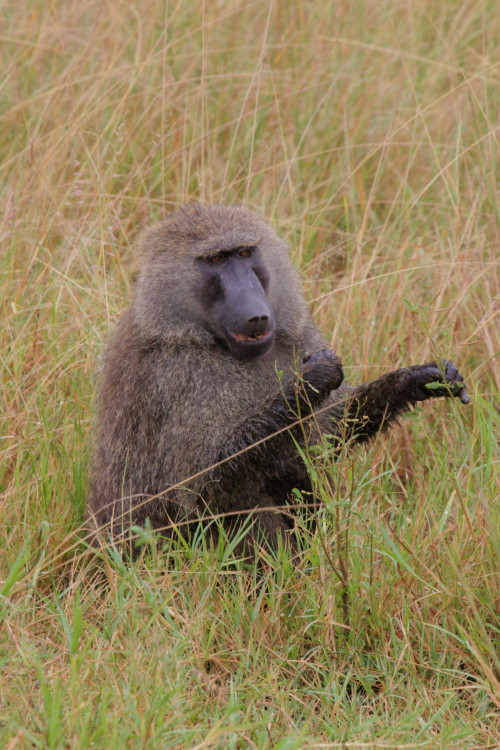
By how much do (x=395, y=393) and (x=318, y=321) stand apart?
1023mm

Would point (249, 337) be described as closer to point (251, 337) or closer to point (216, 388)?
point (251, 337)

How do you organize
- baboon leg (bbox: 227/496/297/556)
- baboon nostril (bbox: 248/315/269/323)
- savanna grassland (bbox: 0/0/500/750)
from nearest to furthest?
savanna grassland (bbox: 0/0/500/750) → baboon nostril (bbox: 248/315/269/323) → baboon leg (bbox: 227/496/297/556)

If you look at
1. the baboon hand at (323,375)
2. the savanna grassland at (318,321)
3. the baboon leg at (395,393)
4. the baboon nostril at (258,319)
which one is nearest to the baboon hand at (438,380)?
the baboon leg at (395,393)

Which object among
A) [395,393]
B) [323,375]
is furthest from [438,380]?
[323,375]

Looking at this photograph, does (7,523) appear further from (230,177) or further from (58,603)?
→ (230,177)

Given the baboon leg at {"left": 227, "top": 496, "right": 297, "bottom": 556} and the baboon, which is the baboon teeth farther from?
the baboon leg at {"left": 227, "top": 496, "right": 297, "bottom": 556}

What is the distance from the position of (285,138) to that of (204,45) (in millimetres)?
746

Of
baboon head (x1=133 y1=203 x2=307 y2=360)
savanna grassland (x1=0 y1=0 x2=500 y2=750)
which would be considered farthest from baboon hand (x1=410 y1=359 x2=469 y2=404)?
baboon head (x1=133 y1=203 x2=307 y2=360)

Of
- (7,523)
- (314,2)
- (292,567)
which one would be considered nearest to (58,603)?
(7,523)

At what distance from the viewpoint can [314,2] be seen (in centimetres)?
602

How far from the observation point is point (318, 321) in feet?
14.5

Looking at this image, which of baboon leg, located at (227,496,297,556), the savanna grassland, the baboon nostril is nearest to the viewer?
the savanna grassland

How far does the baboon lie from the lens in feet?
10.5

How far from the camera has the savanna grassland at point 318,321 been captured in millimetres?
2535
